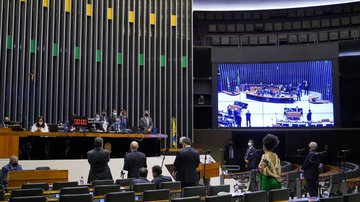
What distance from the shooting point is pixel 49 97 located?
51.0 feet

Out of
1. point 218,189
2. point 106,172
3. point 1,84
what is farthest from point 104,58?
point 218,189

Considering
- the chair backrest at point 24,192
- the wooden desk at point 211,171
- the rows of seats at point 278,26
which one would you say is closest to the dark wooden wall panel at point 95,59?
the rows of seats at point 278,26

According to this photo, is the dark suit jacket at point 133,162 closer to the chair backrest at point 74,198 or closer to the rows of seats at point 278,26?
the chair backrest at point 74,198

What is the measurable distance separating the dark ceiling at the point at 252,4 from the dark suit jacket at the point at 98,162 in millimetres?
13771

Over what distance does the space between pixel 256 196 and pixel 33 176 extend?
15.8 ft

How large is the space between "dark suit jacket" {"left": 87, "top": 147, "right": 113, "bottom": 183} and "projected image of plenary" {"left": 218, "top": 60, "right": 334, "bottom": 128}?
11376mm

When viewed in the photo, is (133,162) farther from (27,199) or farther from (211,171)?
(211,171)

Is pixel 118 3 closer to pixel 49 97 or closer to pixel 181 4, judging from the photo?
pixel 181 4

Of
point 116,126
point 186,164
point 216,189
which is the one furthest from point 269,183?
point 116,126

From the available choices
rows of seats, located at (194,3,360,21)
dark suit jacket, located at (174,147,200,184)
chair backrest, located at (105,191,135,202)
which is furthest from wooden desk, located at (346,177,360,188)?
rows of seats, located at (194,3,360,21)

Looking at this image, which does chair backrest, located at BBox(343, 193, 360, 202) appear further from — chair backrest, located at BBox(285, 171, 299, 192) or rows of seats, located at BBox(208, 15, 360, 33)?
rows of seats, located at BBox(208, 15, 360, 33)

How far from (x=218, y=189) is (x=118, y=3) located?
1270cm

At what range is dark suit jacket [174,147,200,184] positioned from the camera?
716 cm

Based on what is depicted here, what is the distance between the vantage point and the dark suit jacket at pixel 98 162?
7.30 meters
